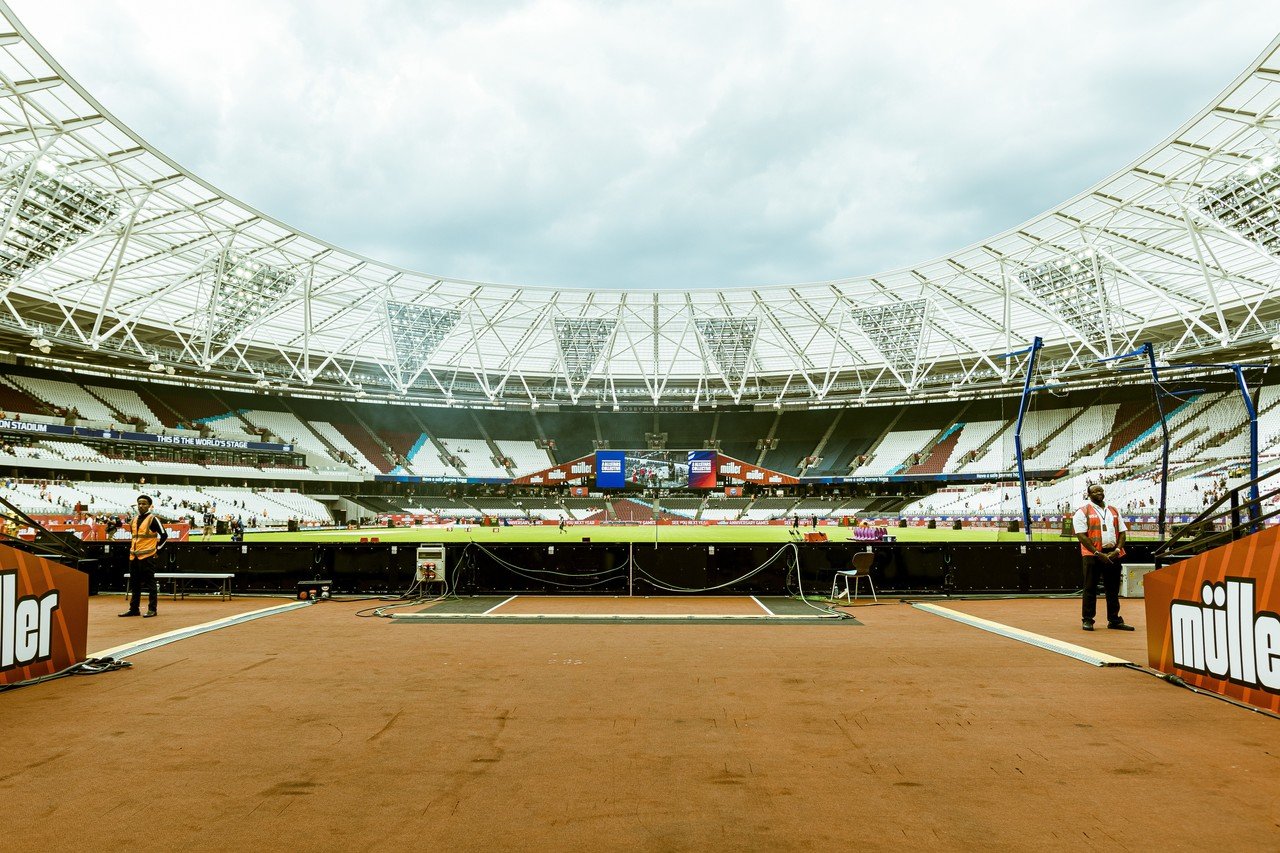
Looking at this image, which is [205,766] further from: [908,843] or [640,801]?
[908,843]

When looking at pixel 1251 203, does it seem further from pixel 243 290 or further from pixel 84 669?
pixel 243 290

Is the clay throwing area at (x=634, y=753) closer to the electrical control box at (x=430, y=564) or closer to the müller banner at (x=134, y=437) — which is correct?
the electrical control box at (x=430, y=564)

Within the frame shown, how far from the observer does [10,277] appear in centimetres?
3303

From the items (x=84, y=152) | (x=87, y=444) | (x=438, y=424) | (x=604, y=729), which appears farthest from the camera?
(x=438, y=424)

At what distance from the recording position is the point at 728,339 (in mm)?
52125

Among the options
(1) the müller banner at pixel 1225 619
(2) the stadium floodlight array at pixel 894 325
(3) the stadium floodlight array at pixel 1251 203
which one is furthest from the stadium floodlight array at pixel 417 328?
(1) the müller banner at pixel 1225 619

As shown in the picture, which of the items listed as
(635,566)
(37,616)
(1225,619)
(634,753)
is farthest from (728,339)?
(634,753)

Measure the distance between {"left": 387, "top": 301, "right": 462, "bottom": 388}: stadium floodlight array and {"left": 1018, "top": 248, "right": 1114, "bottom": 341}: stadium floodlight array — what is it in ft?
120

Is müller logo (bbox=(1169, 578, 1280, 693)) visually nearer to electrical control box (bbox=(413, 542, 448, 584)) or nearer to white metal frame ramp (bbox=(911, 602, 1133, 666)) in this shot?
white metal frame ramp (bbox=(911, 602, 1133, 666))

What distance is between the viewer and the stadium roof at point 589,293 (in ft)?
90.7

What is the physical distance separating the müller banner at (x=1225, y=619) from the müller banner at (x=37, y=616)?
11.4 metres

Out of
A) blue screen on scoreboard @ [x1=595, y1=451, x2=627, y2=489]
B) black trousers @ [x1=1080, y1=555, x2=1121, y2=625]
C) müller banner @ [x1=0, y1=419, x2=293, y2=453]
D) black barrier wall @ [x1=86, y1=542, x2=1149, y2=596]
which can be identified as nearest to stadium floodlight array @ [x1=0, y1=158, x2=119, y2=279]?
müller banner @ [x1=0, y1=419, x2=293, y2=453]

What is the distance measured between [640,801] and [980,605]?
12.4m

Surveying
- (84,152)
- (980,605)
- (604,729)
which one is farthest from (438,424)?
(604,729)
